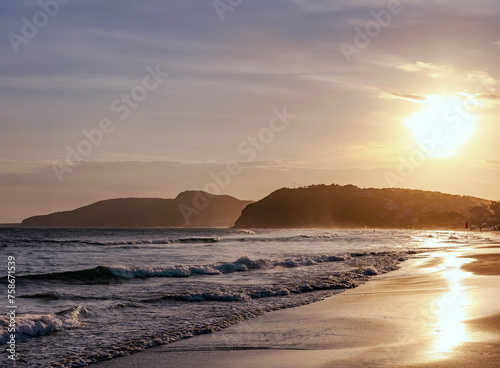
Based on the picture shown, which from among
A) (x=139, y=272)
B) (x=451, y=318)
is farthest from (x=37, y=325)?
(x=139, y=272)

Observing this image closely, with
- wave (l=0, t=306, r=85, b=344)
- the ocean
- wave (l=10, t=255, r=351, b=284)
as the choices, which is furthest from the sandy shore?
wave (l=10, t=255, r=351, b=284)

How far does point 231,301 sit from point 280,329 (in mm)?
4566

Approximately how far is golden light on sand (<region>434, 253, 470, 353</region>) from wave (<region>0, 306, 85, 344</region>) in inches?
285

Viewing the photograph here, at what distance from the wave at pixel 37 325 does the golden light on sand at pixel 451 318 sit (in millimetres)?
7238

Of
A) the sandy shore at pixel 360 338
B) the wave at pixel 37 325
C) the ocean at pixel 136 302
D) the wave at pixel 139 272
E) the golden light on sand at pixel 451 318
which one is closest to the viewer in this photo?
the sandy shore at pixel 360 338

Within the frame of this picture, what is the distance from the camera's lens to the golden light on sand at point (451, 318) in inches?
352

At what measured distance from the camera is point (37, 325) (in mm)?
10828

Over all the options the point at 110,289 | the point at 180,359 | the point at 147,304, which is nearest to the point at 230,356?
the point at 180,359

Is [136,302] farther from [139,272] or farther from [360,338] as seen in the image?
[139,272]

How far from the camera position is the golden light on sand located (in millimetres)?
8945

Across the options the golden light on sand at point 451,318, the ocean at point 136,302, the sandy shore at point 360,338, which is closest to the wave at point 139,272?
the ocean at point 136,302

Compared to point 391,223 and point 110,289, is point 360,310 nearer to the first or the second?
point 110,289

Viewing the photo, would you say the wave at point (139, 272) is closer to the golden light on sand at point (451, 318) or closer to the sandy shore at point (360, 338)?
the sandy shore at point (360, 338)

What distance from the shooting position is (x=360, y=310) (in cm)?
1302
